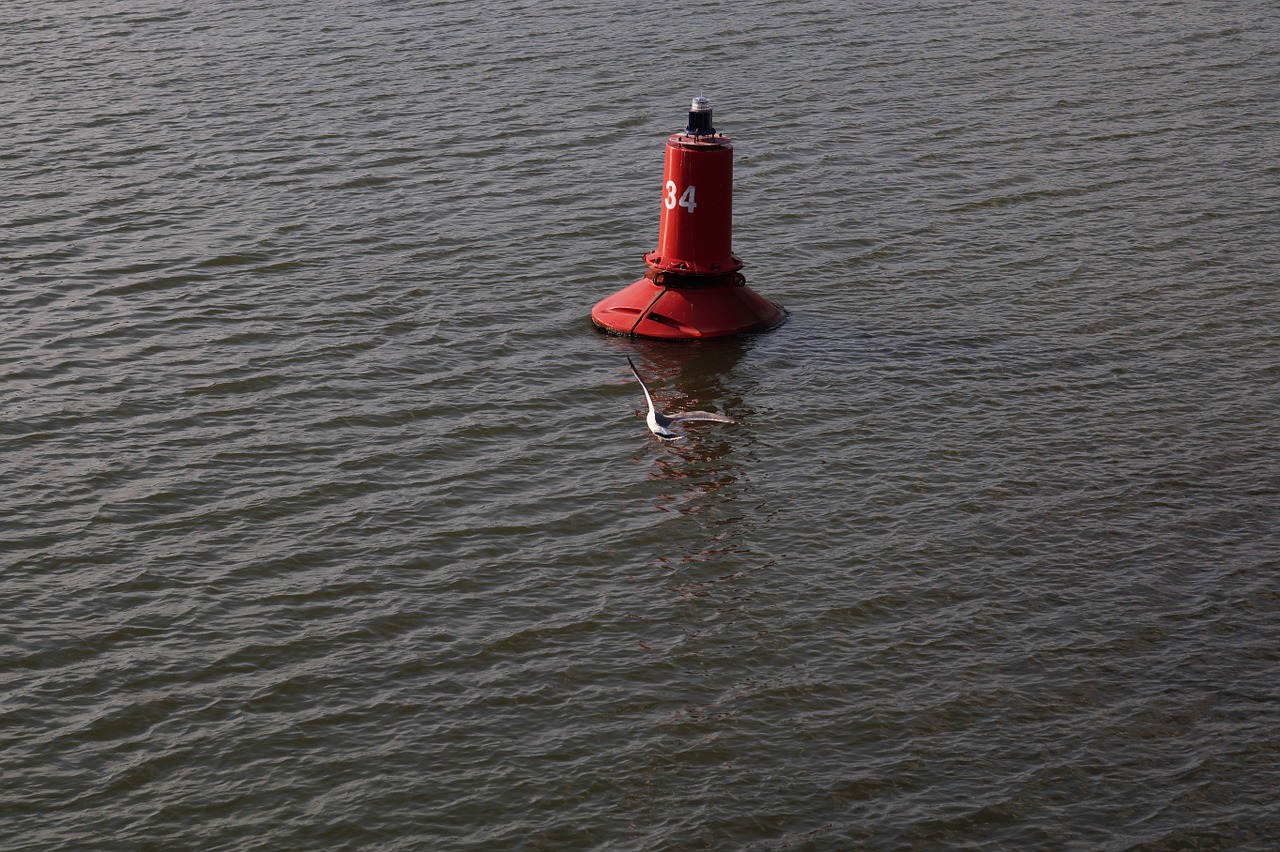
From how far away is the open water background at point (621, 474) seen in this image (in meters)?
9.04

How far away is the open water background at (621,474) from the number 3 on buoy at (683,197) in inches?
60.7

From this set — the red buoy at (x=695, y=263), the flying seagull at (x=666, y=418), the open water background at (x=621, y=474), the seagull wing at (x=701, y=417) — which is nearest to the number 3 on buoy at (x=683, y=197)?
the red buoy at (x=695, y=263)

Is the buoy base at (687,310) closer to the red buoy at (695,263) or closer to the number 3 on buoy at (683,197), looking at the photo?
the red buoy at (695,263)

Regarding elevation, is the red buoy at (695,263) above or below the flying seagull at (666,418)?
above

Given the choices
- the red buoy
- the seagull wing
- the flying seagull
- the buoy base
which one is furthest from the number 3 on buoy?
the seagull wing

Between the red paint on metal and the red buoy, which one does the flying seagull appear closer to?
the red buoy

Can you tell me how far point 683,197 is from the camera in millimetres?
15305

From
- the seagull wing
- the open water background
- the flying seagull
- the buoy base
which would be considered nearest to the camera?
the open water background

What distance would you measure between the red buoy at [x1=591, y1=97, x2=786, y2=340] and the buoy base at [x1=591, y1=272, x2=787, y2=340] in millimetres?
10

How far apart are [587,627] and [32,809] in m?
3.73

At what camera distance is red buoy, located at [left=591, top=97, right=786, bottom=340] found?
50.1 ft

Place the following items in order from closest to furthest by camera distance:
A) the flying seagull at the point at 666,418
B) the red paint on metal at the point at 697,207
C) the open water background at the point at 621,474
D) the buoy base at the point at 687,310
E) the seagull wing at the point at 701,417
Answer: the open water background at the point at 621,474 < the flying seagull at the point at 666,418 < the seagull wing at the point at 701,417 < the red paint on metal at the point at 697,207 < the buoy base at the point at 687,310

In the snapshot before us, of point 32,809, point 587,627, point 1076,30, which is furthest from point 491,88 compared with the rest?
point 32,809

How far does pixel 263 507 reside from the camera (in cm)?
1210
